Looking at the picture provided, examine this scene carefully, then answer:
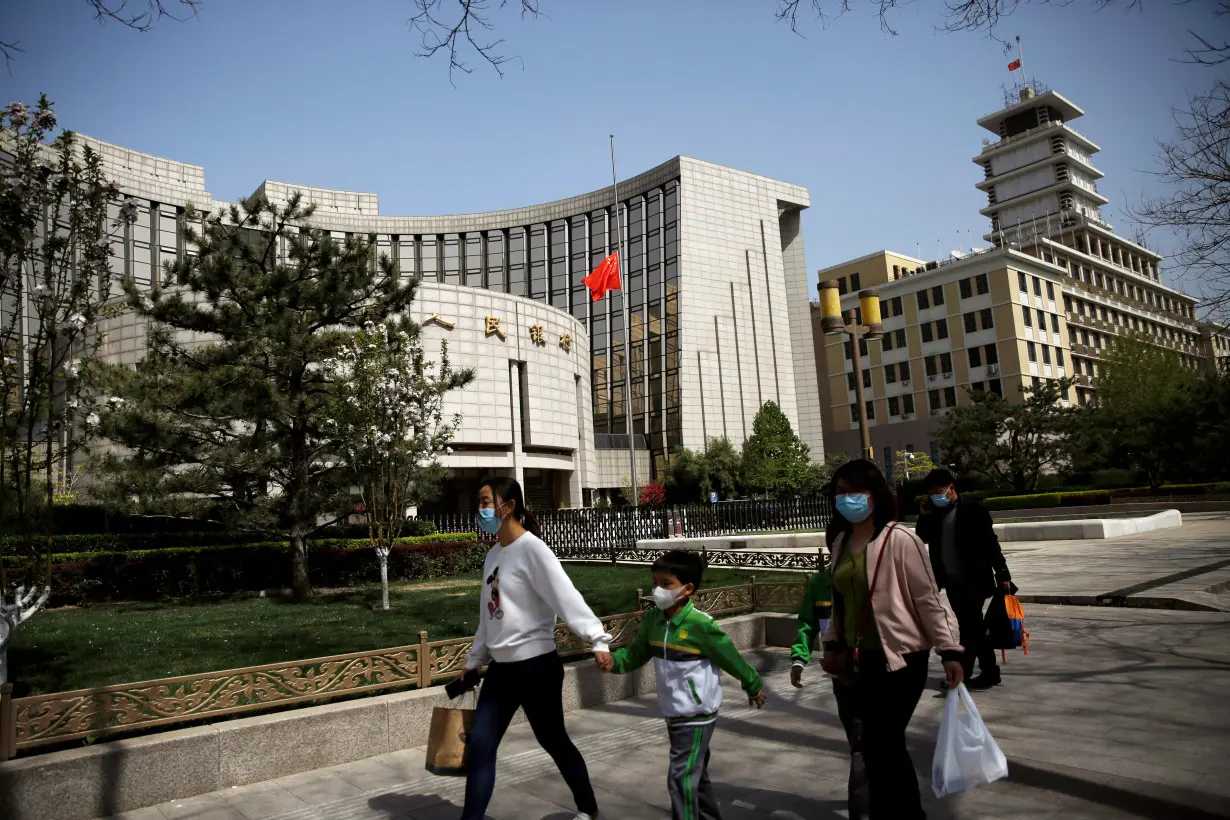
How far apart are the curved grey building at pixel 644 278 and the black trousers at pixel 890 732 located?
133 feet

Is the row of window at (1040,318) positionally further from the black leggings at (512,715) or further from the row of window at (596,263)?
the black leggings at (512,715)

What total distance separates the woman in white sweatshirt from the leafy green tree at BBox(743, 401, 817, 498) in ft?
140

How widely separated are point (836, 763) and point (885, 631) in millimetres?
1930

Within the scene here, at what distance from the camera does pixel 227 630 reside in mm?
9984

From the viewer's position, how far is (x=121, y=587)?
14.6m

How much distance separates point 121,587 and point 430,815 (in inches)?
516

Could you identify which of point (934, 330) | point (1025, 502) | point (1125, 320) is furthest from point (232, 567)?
point (1125, 320)

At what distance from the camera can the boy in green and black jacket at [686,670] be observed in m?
3.48

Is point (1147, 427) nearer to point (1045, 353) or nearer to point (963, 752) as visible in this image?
point (1045, 353)

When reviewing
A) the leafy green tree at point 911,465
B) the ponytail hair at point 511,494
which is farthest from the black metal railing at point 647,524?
the leafy green tree at point 911,465

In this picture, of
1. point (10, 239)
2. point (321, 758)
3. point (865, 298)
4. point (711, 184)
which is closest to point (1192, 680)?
point (321, 758)

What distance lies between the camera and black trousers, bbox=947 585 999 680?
6.10 meters

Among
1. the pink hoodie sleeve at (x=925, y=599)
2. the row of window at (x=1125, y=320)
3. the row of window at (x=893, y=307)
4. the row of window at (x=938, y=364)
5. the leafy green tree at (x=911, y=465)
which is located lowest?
the pink hoodie sleeve at (x=925, y=599)

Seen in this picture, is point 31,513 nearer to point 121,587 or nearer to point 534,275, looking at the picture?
point 121,587
